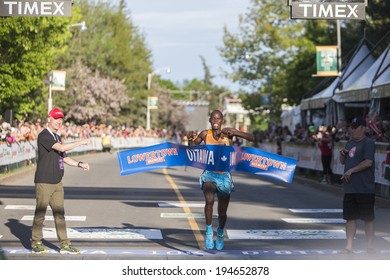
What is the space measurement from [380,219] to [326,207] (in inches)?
100

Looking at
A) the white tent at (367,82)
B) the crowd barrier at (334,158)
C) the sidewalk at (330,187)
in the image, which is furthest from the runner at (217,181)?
the white tent at (367,82)

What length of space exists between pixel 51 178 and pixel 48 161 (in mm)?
228

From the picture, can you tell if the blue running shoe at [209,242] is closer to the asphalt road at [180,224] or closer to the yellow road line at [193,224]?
the asphalt road at [180,224]

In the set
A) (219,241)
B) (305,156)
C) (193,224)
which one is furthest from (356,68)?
(219,241)

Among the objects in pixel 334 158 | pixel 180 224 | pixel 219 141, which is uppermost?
pixel 219 141

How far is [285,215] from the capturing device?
55.3 ft

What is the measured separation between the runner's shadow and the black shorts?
4.02 metres

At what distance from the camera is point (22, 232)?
13.5 metres

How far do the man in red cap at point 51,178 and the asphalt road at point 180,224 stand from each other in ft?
0.71

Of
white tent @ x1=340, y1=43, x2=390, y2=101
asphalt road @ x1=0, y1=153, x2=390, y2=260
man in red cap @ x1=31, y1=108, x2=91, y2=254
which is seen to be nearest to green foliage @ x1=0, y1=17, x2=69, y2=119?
asphalt road @ x1=0, y1=153, x2=390, y2=260

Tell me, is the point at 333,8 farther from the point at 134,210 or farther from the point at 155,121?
the point at 155,121

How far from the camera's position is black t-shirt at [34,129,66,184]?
11000 mm

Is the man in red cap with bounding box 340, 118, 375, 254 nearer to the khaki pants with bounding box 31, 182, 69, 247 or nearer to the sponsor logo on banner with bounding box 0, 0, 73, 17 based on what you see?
the khaki pants with bounding box 31, 182, 69, 247

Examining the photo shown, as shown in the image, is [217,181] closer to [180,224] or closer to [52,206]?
[52,206]
